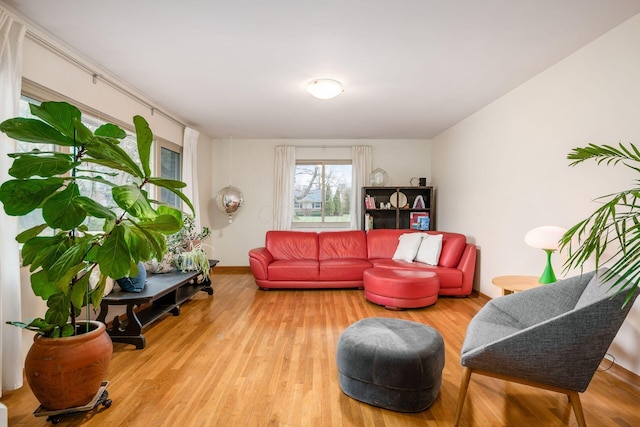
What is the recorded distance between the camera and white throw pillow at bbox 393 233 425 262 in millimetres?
4562

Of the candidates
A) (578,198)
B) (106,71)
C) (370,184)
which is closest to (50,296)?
(106,71)

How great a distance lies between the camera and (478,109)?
407cm

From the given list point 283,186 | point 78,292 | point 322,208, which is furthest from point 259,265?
point 78,292

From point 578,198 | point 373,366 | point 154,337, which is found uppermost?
point 578,198

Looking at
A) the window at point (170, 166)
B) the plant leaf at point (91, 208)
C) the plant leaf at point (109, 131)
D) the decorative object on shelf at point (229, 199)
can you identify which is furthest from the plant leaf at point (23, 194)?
the decorative object on shelf at point (229, 199)

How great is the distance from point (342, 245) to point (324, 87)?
8.75ft

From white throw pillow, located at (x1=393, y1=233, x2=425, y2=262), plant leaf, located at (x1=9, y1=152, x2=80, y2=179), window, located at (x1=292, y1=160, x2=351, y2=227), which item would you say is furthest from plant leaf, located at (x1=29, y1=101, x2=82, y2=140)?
window, located at (x1=292, y1=160, x2=351, y2=227)

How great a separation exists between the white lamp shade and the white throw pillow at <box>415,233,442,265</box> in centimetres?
183

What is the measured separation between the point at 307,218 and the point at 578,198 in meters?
4.14

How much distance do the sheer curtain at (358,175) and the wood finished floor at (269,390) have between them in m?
2.77

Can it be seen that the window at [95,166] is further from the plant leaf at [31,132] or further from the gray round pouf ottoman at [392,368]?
the gray round pouf ottoman at [392,368]

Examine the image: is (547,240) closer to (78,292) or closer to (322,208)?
(78,292)

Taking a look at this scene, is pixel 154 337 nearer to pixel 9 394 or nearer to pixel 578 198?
pixel 9 394

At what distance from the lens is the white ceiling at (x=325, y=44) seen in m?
2.00
